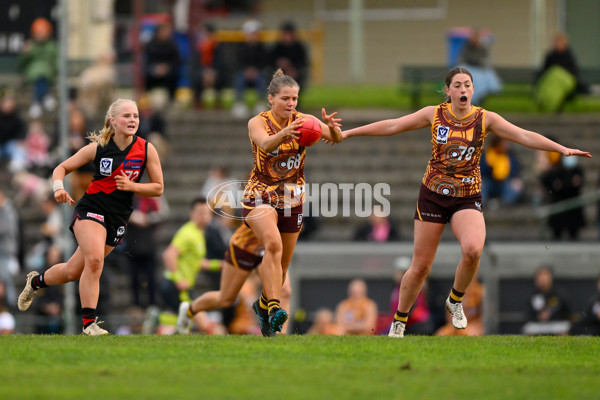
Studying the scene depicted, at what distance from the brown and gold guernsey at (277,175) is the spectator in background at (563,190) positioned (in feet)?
33.1

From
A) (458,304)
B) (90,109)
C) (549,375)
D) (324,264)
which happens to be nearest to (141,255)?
(324,264)

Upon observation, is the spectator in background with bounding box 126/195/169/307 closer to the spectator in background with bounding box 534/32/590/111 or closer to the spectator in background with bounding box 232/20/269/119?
the spectator in background with bounding box 232/20/269/119

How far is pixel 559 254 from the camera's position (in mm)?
17406

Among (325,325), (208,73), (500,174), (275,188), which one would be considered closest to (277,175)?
(275,188)

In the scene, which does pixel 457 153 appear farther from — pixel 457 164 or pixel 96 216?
pixel 96 216

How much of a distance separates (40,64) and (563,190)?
1094cm

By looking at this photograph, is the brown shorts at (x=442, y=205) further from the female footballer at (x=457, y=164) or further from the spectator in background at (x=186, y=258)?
the spectator in background at (x=186, y=258)

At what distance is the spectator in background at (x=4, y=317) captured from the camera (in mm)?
16188

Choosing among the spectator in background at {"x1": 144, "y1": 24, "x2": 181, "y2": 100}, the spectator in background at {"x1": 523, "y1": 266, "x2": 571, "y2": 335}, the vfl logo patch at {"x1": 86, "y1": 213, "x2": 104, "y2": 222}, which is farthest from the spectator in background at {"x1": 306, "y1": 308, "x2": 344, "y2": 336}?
the spectator in background at {"x1": 144, "y1": 24, "x2": 181, "y2": 100}

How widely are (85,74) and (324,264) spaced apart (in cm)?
918

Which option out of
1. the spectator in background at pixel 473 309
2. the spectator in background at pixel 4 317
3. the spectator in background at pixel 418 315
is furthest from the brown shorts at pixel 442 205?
the spectator in background at pixel 4 317

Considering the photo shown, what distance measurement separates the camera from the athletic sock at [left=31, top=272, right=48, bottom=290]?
11.0 m

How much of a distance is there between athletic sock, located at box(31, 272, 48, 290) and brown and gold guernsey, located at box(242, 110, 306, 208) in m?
2.26

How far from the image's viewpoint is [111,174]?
1036cm
